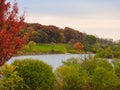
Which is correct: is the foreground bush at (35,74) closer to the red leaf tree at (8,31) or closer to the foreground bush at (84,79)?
the foreground bush at (84,79)

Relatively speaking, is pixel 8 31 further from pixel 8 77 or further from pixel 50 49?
pixel 50 49

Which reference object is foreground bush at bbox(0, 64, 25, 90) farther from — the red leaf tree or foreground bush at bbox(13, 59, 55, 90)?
the red leaf tree

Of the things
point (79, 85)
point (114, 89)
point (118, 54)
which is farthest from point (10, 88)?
point (118, 54)

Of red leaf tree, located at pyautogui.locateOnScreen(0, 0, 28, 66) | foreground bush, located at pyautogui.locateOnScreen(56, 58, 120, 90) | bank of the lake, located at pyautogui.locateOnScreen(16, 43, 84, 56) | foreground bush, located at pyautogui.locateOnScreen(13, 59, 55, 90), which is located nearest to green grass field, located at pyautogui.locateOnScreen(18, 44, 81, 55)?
bank of the lake, located at pyautogui.locateOnScreen(16, 43, 84, 56)

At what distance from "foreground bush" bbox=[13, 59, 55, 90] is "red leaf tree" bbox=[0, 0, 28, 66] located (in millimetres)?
6219

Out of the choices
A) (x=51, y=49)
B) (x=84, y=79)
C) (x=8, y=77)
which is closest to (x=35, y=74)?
(x=8, y=77)

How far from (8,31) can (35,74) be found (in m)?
6.89

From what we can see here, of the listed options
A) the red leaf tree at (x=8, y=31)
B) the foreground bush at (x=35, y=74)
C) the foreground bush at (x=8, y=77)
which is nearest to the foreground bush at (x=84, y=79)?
the foreground bush at (x=35, y=74)

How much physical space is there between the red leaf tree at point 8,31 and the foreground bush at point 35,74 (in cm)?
622

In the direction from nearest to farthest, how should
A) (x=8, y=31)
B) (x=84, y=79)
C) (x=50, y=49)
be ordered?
(x=8, y=31) < (x=84, y=79) < (x=50, y=49)

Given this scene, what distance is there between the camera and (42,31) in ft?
249

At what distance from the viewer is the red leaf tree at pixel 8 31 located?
9.98 metres

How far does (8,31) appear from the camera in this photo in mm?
10312

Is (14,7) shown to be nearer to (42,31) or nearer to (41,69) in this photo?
(41,69)
